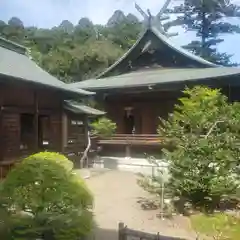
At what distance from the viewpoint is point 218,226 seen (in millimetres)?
7422

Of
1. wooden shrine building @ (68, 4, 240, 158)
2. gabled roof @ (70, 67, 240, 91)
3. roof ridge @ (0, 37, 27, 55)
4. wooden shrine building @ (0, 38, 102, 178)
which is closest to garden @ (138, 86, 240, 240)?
wooden shrine building @ (0, 38, 102, 178)

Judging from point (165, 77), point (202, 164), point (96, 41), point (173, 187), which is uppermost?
point (96, 41)

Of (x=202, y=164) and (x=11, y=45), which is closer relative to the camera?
(x=202, y=164)

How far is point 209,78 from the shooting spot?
1594 centimetres

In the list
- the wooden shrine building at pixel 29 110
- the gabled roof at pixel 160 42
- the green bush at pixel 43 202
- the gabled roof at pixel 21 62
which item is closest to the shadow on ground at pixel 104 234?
the green bush at pixel 43 202

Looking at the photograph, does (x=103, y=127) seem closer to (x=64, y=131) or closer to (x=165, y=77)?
(x=64, y=131)

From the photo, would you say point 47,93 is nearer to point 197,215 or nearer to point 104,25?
point 197,215

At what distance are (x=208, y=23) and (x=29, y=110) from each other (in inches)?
1388

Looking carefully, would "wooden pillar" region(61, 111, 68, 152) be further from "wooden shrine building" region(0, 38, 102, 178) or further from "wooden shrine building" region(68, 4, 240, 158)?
"wooden shrine building" region(68, 4, 240, 158)

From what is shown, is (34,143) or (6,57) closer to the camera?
(34,143)

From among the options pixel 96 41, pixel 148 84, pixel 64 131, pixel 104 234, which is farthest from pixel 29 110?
pixel 96 41

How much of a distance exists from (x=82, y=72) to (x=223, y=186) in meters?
29.3

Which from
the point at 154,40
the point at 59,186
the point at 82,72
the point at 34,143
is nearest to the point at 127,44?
the point at 82,72

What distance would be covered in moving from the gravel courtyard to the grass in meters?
0.26
